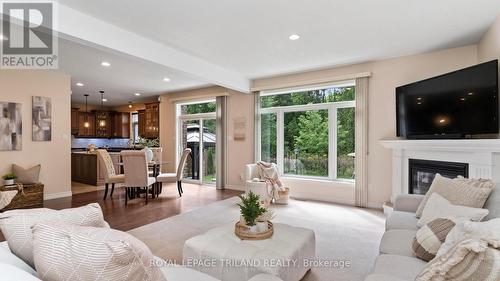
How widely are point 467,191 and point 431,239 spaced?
0.78 meters

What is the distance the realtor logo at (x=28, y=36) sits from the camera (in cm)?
252

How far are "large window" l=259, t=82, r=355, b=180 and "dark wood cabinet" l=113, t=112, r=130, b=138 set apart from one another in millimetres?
6281

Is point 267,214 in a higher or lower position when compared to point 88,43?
lower

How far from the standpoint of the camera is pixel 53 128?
523 cm

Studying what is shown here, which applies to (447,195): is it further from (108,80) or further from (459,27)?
(108,80)

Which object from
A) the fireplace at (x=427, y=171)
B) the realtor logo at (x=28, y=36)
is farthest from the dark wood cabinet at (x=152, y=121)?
the fireplace at (x=427, y=171)

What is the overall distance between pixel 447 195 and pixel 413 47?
271 cm

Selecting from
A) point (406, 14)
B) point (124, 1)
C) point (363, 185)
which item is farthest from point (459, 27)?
point (124, 1)

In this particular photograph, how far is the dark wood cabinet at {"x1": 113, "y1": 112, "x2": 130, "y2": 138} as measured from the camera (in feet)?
32.0

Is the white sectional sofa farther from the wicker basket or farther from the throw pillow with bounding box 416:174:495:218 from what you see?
the wicker basket

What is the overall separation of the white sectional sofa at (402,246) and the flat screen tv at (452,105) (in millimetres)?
1282

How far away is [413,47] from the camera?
3.92 m

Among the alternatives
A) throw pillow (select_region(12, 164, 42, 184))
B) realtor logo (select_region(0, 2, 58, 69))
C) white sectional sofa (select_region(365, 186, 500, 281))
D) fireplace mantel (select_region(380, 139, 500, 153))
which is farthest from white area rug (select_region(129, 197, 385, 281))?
throw pillow (select_region(12, 164, 42, 184))

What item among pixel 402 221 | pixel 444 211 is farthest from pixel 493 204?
pixel 402 221
